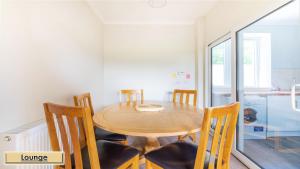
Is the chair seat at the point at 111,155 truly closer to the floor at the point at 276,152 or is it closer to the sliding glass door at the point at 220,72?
the floor at the point at 276,152

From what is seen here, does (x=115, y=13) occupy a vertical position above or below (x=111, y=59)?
above

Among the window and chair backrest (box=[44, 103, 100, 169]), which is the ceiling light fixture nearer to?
the window

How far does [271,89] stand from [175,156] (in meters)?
1.53

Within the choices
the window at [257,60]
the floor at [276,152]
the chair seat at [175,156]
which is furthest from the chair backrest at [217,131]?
the window at [257,60]

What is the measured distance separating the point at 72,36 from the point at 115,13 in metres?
1.32

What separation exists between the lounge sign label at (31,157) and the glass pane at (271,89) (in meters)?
2.07

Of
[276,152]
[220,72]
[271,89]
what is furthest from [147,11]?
[276,152]

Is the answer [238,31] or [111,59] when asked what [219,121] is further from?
[111,59]

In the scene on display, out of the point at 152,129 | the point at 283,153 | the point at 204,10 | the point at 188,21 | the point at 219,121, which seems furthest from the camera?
the point at 188,21

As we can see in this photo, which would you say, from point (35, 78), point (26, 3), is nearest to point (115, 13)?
point (26, 3)

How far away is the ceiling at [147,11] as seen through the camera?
98.3 inches

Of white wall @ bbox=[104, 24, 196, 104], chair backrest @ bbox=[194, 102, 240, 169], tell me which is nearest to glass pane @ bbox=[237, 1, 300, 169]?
chair backrest @ bbox=[194, 102, 240, 169]

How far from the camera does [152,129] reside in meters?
1.00

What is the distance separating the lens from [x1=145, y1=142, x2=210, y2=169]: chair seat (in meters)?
1.04
